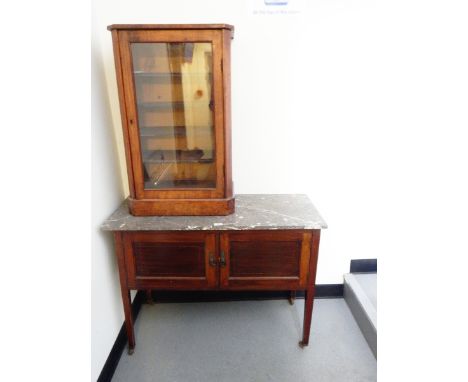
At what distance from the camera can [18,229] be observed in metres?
0.63

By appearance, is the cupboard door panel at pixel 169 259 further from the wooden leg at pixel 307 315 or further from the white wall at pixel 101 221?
the wooden leg at pixel 307 315

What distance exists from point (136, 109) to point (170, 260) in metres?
0.79

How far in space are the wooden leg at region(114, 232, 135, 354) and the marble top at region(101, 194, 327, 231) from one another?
0.10m

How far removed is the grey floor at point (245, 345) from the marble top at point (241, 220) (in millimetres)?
788

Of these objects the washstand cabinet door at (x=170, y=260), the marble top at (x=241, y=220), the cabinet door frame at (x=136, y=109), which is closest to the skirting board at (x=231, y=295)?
the washstand cabinet door at (x=170, y=260)

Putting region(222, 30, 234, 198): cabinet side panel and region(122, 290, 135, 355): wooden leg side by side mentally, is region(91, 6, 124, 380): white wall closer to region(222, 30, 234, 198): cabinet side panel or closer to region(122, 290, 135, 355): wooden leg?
region(122, 290, 135, 355): wooden leg

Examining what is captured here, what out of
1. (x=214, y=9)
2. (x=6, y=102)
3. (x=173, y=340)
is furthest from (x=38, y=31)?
(x=173, y=340)

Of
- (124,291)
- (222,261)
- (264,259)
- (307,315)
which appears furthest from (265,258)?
(124,291)

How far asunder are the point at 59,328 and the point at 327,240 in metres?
1.61

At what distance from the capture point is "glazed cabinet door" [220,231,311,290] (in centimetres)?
140

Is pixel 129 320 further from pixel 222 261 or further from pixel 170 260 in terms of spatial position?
pixel 222 261

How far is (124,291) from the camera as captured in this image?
1479mm

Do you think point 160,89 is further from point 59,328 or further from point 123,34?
point 59,328

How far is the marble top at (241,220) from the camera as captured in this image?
4.41 feet
